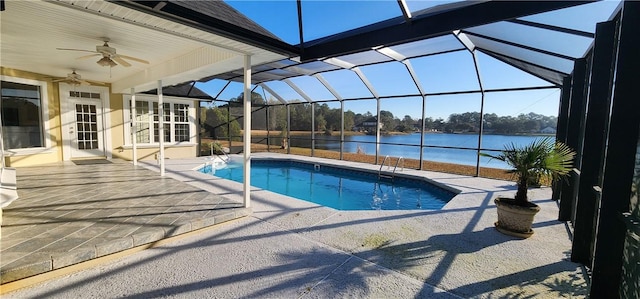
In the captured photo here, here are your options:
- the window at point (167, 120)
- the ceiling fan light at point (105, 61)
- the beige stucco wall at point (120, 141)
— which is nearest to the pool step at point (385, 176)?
the ceiling fan light at point (105, 61)

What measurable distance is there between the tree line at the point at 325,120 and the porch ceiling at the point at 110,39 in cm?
669

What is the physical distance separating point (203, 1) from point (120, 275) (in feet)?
10.1

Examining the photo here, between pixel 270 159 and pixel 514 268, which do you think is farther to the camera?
pixel 270 159

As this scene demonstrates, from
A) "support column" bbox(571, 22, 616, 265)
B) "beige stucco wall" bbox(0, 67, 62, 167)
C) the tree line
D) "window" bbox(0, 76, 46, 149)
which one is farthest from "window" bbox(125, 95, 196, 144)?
"support column" bbox(571, 22, 616, 265)

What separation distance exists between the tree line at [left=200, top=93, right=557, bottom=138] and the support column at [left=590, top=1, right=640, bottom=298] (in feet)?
25.1

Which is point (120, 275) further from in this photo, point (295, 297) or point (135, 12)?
point (135, 12)

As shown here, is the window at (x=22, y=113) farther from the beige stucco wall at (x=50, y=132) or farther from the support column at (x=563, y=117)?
the support column at (x=563, y=117)

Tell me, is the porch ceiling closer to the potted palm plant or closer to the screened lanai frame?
the screened lanai frame

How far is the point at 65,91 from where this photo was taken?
24.9 feet

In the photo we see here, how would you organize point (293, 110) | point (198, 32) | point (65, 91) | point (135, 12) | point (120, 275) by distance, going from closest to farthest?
A: 1. point (120, 275)
2. point (135, 12)
3. point (198, 32)
4. point (65, 91)
5. point (293, 110)

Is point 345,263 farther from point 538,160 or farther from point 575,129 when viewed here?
point 575,129

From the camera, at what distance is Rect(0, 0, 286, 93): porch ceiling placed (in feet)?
9.20

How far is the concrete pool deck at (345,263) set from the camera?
2244 mm

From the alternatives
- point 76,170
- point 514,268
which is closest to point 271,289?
point 514,268
